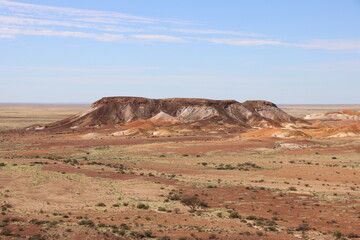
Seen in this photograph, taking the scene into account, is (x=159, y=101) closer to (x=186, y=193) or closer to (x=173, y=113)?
(x=173, y=113)

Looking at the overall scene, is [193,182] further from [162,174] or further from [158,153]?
[158,153]

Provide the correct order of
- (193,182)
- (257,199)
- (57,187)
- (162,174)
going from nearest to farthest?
(257,199), (57,187), (193,182), (162,174)

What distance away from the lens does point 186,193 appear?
3772 cm

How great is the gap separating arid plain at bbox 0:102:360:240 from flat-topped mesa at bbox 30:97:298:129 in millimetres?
52900

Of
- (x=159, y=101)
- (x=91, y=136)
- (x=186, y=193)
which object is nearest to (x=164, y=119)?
(x=159, y=101)

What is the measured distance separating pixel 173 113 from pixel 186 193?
99.9 metres

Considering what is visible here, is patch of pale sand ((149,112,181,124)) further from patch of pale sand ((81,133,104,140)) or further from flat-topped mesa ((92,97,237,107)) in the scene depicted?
patch of pale sand ((81,133,104,140))

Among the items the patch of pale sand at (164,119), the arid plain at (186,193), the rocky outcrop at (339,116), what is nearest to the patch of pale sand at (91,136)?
the arid plain at (186,193)

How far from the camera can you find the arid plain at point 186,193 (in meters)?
25.0

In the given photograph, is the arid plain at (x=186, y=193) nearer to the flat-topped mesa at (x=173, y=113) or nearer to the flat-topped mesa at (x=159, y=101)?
the flat-topped mesa at (x=173, y=113)

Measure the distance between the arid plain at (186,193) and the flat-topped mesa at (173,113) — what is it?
174 ft

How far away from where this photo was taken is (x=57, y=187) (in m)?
39.3

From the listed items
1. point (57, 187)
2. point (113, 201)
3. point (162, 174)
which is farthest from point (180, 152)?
point (113, 201)

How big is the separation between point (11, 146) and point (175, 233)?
6320 cm
